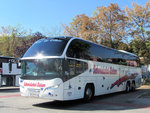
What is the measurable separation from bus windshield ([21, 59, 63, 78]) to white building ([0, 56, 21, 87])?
7490 millimetres

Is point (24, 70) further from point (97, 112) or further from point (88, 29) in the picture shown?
point (88, 29)

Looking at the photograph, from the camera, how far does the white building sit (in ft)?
54.2

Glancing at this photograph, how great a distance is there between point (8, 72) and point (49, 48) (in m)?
9.55

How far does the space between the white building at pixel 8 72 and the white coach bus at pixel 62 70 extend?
297 inches

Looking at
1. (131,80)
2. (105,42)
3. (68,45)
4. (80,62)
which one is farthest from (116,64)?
(105,42)

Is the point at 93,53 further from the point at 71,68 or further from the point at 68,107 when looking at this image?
the point at 68,107

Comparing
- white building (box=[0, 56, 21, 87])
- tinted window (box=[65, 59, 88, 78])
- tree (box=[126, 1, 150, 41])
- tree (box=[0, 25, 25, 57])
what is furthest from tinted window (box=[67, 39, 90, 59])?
tree (box=[0, 25, 25, 57])

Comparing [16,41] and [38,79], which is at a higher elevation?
[16,41]

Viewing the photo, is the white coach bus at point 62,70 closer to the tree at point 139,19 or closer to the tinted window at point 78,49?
the tinted window at point 78,49

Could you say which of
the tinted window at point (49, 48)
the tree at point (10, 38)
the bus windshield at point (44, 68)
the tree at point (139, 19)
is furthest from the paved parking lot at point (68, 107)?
the tree at point (10, 38)

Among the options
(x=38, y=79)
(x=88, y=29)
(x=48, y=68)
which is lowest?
(x=38, y=79)

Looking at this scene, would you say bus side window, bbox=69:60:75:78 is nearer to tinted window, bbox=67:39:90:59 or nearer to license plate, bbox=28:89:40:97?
tinted window, bbox=67:39:90:59

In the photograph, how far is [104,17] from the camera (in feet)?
91.9

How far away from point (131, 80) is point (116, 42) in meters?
12.3
